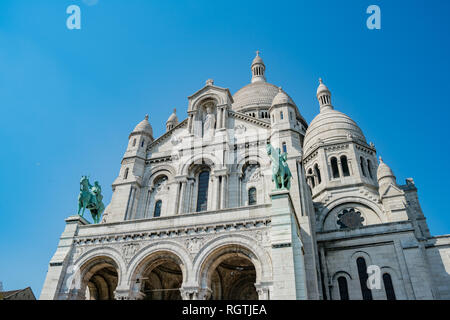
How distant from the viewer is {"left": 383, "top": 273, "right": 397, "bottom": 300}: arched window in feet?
75.4

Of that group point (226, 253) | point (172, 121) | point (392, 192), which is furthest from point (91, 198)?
point (172, 121)

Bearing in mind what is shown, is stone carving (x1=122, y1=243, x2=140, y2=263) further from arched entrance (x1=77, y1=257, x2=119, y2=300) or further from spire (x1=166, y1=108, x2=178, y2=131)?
spire (x1=166, y1=108, x2=178, y2=131)

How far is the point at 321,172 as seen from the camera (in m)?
33.6

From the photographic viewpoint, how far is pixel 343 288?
24297 mm

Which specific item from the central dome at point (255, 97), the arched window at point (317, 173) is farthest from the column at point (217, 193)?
the central dome at point (255, 97)

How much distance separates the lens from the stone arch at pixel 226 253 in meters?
16.9

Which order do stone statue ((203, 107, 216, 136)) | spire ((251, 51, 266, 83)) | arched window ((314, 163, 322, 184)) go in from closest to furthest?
stone statue ((203, 107, 216, 136)), arched window ((314, 163, 322, 184)), spire ((251, 51, 266, 83))

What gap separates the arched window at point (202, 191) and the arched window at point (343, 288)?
1062cm

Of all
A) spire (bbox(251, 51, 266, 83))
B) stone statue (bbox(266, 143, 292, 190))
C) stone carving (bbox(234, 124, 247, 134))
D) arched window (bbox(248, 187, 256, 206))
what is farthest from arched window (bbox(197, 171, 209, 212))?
spire (bbox(251, 51, 266, 83))

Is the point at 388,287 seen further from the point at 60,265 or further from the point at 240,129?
the point at 60,265

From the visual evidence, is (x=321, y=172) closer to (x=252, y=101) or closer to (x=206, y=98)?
(x=206, y=98)

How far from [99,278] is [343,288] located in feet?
52.8

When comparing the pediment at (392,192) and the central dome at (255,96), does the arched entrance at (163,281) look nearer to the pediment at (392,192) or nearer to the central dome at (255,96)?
the pediment at (392,192)

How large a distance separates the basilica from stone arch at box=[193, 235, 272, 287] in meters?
0.05
